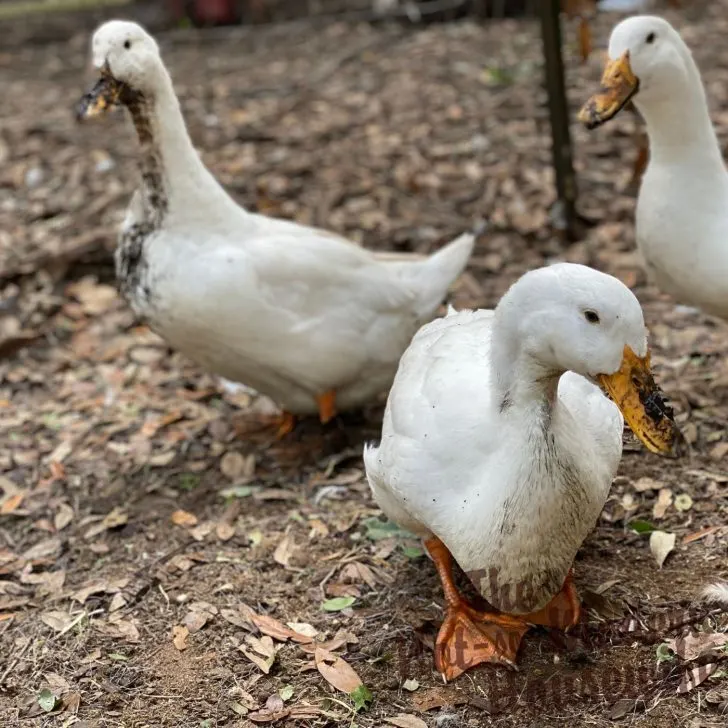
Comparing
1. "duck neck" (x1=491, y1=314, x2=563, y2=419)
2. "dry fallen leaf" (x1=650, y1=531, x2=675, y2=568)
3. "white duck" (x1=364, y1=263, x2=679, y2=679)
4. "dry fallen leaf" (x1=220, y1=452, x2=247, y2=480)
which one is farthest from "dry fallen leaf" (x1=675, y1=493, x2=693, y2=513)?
"dry fallen leaf" (x1=220, y1=452, x2=247, y2=480)

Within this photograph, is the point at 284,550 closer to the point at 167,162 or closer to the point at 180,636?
the point at 180,636

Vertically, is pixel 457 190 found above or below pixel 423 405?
below

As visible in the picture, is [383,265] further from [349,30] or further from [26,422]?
[349,30]

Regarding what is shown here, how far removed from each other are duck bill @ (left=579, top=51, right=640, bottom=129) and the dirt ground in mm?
1062

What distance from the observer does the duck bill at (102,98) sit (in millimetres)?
3635

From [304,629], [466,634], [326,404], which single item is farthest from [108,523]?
[466,634]

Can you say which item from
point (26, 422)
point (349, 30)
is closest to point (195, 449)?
point (26, 422)

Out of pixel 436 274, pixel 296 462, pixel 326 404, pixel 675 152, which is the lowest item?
pixel 296 462

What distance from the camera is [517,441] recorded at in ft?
7.80

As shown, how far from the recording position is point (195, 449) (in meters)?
4.08

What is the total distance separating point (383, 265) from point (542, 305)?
178cm

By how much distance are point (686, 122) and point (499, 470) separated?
5.88 ft

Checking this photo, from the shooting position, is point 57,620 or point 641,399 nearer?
point 641,399

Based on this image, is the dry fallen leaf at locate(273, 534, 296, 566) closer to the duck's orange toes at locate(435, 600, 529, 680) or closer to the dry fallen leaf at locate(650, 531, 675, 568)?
the duck's orange toes at locate(435, 600, 529, 680)
